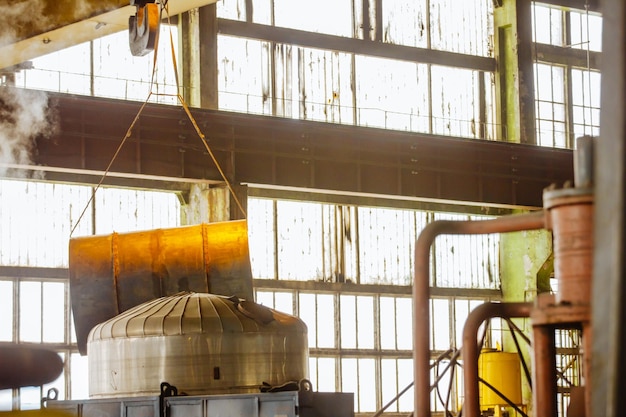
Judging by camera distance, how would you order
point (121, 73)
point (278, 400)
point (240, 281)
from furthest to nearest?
point (121, 73)
point (240, 281)
point (278, 400)

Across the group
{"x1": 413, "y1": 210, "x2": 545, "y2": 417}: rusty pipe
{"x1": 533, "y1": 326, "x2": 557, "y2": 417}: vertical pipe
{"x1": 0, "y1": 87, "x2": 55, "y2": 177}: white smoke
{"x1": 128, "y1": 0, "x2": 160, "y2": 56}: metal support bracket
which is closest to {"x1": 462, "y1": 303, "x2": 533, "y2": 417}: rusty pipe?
{"x1": 413, "y1": 210, "x2": 545, "y2": 417}: rusty pipe

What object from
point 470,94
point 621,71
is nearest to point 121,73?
point 470,94

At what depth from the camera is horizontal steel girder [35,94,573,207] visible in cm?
1969

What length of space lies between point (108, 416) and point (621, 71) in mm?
11173

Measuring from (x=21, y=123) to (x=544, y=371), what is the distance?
52.2 feet

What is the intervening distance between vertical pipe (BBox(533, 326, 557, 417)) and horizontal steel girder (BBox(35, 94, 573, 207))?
50.8 ft

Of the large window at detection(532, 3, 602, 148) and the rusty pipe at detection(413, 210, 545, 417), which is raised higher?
the large window at detection(532, 3, 602, 148)

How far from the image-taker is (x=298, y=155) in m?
22.2

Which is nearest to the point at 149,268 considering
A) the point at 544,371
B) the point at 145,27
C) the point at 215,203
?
the point at 145,27

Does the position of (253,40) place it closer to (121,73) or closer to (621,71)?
(121,73)

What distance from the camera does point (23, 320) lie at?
2073 centimetres

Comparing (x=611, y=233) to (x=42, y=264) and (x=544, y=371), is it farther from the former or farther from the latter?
(x=42, y=264)

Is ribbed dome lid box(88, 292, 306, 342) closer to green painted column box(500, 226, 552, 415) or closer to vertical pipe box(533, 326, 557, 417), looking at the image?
vertical pipe box(533, 326, 557, 417)

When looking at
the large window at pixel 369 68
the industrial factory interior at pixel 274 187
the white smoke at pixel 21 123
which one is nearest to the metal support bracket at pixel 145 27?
the industrial factory interior at pixel 274 187
